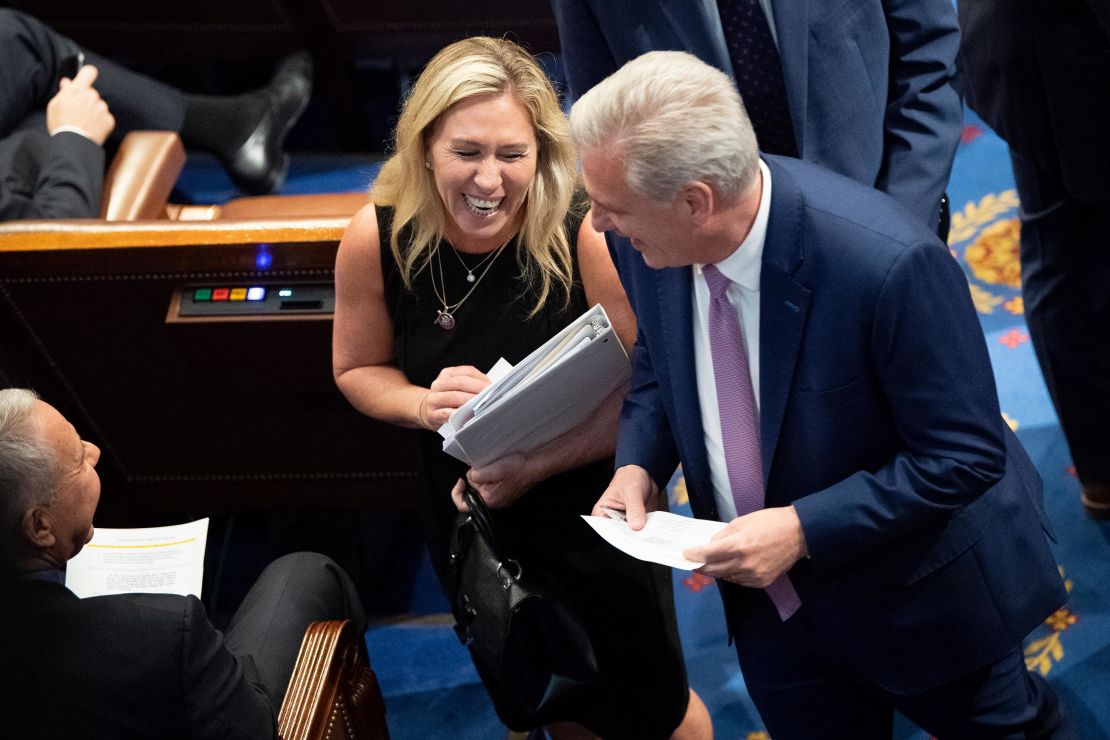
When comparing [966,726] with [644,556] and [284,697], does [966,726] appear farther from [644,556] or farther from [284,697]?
[284,697]

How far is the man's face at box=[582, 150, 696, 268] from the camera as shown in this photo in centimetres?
149

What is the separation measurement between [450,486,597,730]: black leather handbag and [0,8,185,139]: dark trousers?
270 cm

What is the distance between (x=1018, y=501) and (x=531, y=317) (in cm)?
86

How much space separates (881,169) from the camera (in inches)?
83.8

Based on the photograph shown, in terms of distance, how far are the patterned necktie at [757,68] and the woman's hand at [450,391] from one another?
25.7 inches

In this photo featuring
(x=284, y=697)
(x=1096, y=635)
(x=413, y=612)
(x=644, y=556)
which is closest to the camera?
(x=644, y=556)

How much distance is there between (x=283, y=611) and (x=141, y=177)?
6.17ft

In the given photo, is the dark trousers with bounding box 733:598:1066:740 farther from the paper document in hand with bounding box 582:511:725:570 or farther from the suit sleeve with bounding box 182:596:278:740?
the suit sleeve with bounding box 182:596:278:740

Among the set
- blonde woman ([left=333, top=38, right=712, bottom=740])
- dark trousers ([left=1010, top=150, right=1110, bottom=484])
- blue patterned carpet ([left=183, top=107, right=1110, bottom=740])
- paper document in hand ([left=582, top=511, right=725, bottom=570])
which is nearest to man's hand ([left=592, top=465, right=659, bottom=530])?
paper document in hand ([left=582, top=511, right=725, bottom=570])

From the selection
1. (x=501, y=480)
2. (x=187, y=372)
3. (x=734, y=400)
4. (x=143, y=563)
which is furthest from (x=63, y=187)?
(x=734, y=400)

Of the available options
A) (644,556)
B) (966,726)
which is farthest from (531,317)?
(966,726)

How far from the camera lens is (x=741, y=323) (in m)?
1.62

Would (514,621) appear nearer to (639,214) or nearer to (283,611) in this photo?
(283,611)

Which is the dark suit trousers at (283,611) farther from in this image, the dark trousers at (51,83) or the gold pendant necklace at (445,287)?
the dark trousers at (51,83)
